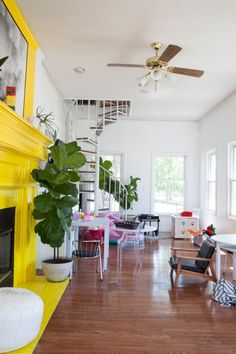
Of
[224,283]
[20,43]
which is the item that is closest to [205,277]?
[224,283]

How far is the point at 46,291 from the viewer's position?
340 cm

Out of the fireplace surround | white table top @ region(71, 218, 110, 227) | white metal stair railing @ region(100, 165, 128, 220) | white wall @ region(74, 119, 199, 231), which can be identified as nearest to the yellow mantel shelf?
the fireplace surround

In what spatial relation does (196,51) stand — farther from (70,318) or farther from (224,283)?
(70,318)

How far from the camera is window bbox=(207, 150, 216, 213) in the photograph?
7.35m

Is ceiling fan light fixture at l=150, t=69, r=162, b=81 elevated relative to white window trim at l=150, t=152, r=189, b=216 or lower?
elevated

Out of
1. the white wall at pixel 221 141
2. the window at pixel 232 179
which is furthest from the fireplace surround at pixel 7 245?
the window at pixel 232 179

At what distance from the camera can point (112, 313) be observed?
297 centimetres

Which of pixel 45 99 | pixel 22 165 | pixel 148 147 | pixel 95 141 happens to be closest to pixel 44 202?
pixel 22 165

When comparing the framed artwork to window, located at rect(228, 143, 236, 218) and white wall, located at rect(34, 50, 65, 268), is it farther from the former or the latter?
window, located at rect(228, 143, 236, 218)

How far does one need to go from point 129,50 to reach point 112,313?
11.4 ft

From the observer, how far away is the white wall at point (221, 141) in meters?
6.00

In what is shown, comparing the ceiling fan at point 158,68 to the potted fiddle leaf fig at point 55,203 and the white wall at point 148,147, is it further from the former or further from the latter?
the white wall at point 148,147

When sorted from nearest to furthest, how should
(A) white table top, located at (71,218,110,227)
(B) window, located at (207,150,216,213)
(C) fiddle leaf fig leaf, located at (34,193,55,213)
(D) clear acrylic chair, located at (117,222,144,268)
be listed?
(C) fiddle leaf fig leaf, located at (34,193,55,213)
(A) white table top, located at (71,218,110,227)
(D) clear acrylic chair, located at (117,222,144,268)
(B) window, located at (207,150,216,213)

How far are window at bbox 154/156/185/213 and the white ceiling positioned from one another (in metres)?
2.90
